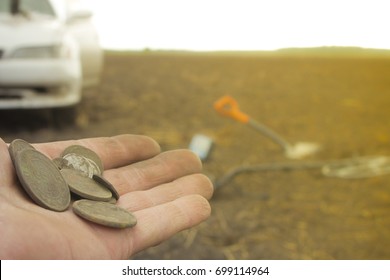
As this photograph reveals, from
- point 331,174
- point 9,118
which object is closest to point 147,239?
point 331,174

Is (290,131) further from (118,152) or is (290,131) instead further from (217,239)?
(118,152)

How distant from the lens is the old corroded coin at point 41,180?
4.39 feet

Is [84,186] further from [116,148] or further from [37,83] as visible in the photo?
[37,83]

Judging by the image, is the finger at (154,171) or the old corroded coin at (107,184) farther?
the finger at (154,171)

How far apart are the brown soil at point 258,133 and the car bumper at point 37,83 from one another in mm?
210

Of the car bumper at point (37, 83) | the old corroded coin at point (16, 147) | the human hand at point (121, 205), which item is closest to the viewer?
the human hand at point (121, 205)

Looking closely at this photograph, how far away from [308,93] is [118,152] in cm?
405

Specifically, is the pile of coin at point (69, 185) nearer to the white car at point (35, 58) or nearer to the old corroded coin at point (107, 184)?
the old corroded coin at point (107, 184)

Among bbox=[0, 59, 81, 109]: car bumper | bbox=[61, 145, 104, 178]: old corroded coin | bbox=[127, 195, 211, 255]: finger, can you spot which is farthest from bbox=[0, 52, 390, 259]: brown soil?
bbox=[127, 195, 211, 255]: finger

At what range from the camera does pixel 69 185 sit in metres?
1.41

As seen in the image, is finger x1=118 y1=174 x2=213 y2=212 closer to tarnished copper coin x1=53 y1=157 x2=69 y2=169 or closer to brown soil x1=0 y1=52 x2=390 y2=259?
tarnished copper coin x1=53 y1=157 x2=69 y2=169

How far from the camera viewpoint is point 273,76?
623cm

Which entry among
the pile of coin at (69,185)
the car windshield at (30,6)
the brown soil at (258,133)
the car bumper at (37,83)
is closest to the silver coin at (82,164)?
the pile of coin at (69,185)

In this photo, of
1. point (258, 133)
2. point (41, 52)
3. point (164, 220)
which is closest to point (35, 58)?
point (41, 52)
